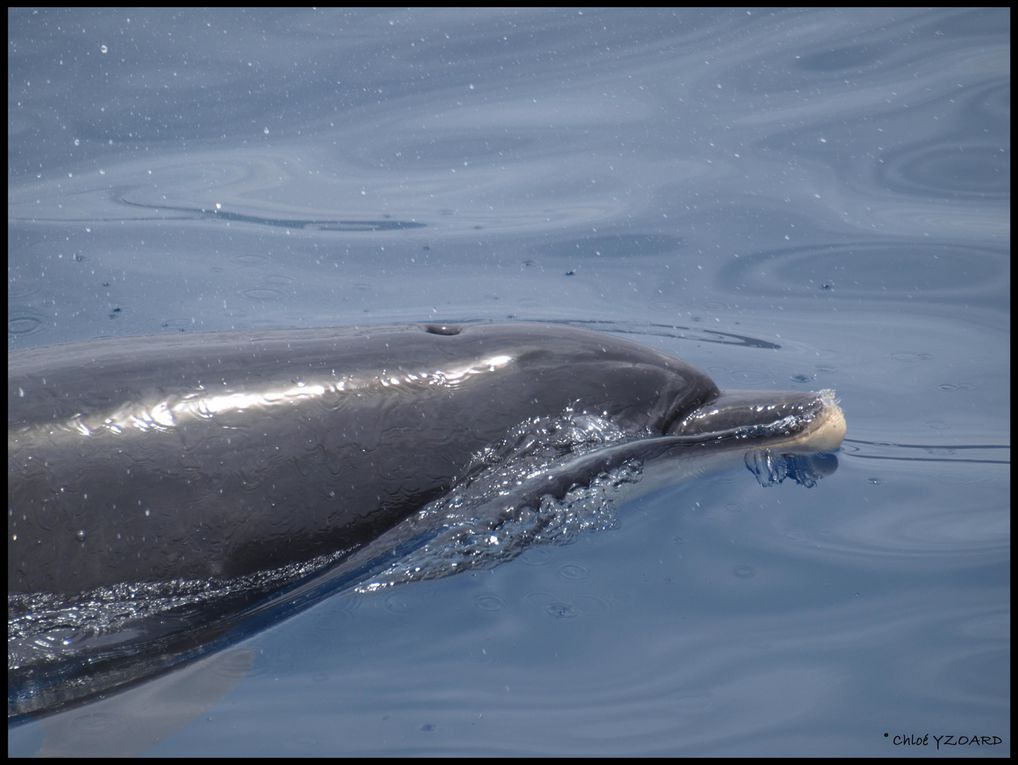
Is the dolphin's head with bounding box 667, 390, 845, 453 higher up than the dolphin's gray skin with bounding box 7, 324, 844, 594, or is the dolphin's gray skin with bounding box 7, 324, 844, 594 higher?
the dolphin's gray skin with bounding box 7, 324, 844, 594

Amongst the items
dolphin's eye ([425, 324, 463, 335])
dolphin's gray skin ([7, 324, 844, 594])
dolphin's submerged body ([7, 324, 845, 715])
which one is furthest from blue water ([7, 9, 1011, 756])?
dolphin's eye ([425, 324, 463, 335])

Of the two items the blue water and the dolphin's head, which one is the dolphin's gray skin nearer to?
the dolphin's head

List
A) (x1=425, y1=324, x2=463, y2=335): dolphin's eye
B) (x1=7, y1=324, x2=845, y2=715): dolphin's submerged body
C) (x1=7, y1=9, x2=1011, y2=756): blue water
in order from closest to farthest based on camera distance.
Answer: (x1=7, y1=9, x2=1011, y2=756): blue water, (x1=7, y1=324, x2=845, y2=715): dolphin's submerged body, (x1=425, y1=324, x2=463, y2=335): dolphin's eye

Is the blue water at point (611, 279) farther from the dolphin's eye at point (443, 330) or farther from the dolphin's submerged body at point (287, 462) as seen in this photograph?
the dolphin's eye at point (443, 330)

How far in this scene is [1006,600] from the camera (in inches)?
198

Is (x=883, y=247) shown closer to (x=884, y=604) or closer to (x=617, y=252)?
(x=617, y=252)

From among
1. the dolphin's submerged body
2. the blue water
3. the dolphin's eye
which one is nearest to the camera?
the blue water

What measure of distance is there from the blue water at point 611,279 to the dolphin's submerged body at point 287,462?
22 centimetres

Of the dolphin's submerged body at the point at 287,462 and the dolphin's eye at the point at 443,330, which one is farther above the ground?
the dolphin's eye at the point at 443,330

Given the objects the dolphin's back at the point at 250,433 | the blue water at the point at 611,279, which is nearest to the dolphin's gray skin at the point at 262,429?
the dolphin's back at the point at 250,433

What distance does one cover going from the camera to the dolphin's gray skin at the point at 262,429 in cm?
449

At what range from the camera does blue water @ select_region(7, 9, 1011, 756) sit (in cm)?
432

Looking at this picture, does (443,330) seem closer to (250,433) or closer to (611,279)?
(250,433)

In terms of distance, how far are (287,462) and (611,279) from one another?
4.66 m
